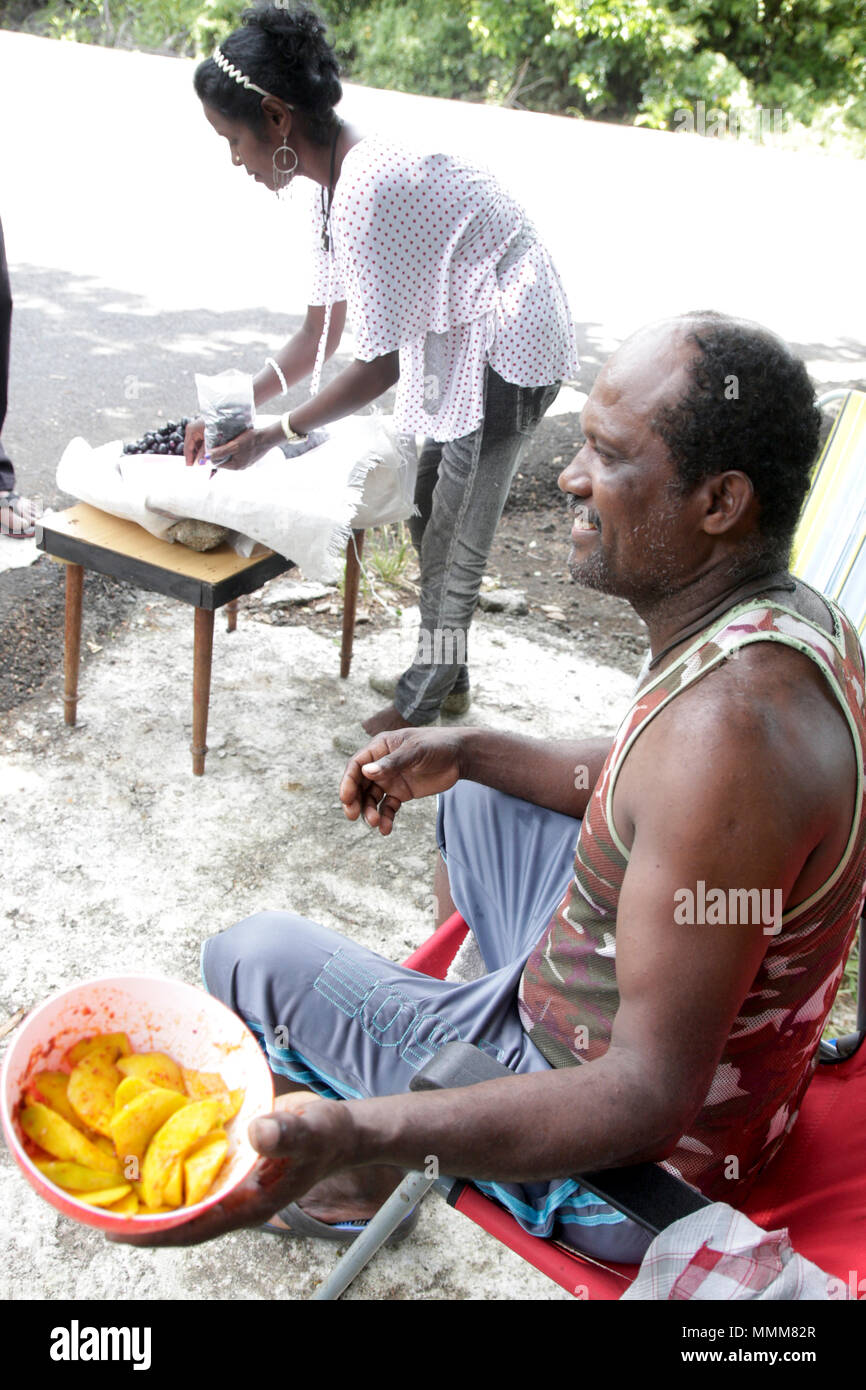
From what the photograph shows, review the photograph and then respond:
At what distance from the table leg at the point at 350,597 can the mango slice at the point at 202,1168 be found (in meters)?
2.50

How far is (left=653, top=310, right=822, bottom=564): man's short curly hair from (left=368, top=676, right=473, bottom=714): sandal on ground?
7.11 ft

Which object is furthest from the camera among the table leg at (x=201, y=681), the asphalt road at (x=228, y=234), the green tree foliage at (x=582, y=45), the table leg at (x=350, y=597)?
the green tree foliage at (x=582, y=45)

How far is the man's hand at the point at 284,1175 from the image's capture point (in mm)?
1136

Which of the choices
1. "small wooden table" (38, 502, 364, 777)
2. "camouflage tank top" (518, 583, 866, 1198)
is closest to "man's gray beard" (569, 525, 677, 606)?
"camouflage tank top" (518, 583, 866, 1198)

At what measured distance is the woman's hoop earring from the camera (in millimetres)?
2836

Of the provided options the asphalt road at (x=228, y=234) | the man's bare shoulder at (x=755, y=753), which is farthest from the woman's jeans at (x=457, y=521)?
the man's bare shoulder at (x=755, y=753)

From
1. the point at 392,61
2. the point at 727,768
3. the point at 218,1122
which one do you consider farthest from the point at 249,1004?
the point at 392,61

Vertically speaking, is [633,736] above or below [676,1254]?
above

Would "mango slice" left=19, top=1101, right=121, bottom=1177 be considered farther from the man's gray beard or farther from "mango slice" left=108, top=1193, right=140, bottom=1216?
the man's gray beard

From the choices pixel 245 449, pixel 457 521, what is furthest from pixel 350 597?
pixel 245 449

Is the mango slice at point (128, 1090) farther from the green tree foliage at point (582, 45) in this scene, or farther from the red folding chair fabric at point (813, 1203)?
the green tree foliage at point (582, 45)
